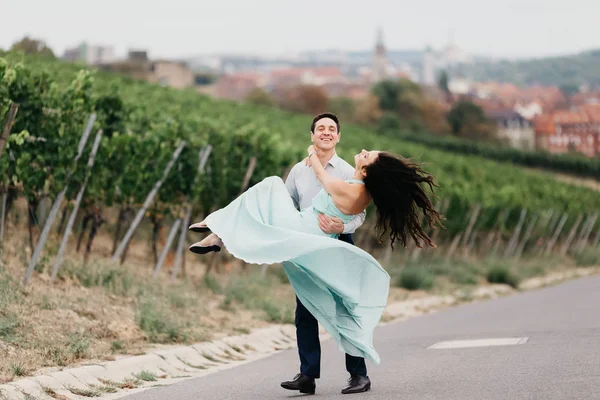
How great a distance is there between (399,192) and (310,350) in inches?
54.6

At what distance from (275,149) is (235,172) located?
5.51ft

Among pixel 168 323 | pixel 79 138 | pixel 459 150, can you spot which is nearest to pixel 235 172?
pixel 79 138

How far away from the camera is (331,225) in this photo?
9578 mm

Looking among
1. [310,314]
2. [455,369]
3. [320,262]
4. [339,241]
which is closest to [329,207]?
[339,241]

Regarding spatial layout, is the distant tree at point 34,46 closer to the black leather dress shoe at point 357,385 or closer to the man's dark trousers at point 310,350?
the man's dark trousers at point 310,350

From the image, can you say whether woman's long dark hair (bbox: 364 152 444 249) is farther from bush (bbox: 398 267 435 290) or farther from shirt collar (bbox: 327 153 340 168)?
bush (bbox: 398 267 435 290)

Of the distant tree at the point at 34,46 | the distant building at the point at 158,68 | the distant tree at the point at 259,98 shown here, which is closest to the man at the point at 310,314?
the distant tree at the point at 34,46

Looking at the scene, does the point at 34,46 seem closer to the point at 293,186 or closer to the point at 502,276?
the point at 502,276

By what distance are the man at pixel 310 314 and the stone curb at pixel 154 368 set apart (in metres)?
1.41

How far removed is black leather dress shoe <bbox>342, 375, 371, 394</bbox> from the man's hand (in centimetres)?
112

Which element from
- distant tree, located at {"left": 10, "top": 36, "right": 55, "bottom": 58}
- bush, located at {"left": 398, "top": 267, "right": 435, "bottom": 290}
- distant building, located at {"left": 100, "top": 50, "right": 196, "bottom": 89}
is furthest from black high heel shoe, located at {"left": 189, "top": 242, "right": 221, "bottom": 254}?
distant building, located at {"left": 100, "top": 50, "right": 196, "bottom": 89}

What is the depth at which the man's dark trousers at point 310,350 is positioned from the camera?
9891mm

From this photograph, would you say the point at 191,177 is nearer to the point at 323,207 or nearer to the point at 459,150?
the point at 323,207

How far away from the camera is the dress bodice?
31.5 ft
